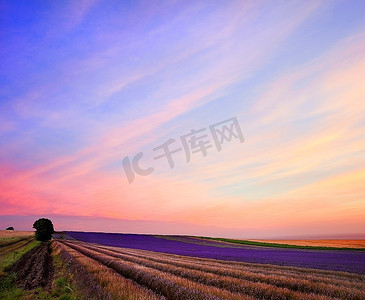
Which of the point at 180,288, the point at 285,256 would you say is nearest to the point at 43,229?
the point at 285,256

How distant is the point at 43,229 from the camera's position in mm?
49500

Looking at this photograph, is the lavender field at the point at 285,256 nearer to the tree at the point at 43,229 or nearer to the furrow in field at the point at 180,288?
the furrow in field at the point at 180,288

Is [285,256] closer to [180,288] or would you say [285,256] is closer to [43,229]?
[180,288]

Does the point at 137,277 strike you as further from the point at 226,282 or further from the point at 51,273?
the point at 51,273

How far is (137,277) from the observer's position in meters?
11.2

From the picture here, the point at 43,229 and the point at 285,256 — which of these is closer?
the point at 285,256

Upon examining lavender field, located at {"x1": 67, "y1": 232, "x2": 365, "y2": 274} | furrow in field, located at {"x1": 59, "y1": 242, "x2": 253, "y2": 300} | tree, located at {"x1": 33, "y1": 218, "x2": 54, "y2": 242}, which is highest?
tree, located at {"x1": 33, "y1": 218, "x2": 54, "y2": 242}

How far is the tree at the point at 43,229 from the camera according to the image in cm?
4909

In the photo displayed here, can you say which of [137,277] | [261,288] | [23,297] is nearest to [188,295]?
[261,288]

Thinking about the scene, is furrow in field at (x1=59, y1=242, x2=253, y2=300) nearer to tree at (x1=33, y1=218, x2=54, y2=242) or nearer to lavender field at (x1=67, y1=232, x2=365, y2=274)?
lavender field at (x1=67, y1=232, x2=365, y2=274)

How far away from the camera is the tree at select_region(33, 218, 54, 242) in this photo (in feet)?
161

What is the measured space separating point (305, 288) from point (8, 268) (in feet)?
53.2

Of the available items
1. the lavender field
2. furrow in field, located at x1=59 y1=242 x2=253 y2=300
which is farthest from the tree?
furrow in field, located at x1=59 y1=242 x2=253 y2=300

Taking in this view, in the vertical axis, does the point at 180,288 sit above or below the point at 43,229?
Result: below
